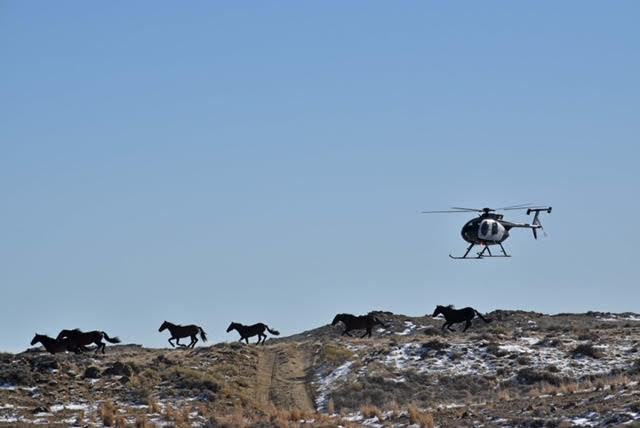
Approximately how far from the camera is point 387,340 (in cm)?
5369

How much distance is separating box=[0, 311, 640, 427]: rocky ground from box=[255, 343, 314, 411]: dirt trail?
0.19ft

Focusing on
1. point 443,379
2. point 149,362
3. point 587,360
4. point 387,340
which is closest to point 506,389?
point 443,379

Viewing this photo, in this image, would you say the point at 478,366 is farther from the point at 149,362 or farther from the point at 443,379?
the point at 149,362

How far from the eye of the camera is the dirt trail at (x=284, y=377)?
141 feet

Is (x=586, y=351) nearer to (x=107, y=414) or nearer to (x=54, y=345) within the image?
(x=107, y=414)

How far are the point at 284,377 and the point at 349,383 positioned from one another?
14.3 ft

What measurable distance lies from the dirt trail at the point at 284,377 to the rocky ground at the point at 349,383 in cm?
Answer: 6

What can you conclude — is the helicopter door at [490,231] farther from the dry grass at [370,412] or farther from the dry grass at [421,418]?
the dry grass at [421,418]

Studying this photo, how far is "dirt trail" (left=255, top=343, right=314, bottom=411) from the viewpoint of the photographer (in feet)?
141

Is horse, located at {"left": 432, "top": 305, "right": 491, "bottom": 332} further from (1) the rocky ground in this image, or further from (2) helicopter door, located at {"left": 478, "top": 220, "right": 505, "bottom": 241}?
(2) helicopter door, located at {"left": 478, "top": 220, "right": 505, "bottom": 241}

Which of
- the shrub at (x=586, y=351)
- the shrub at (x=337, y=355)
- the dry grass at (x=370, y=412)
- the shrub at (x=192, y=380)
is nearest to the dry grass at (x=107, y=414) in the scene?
the shrub at (x=192, y=380)

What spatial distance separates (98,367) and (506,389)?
16.9 metres

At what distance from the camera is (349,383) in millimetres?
44469

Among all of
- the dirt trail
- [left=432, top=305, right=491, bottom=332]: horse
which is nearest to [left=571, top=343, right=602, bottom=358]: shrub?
[left=432, top=305, right=491, bottom=332]: horse
